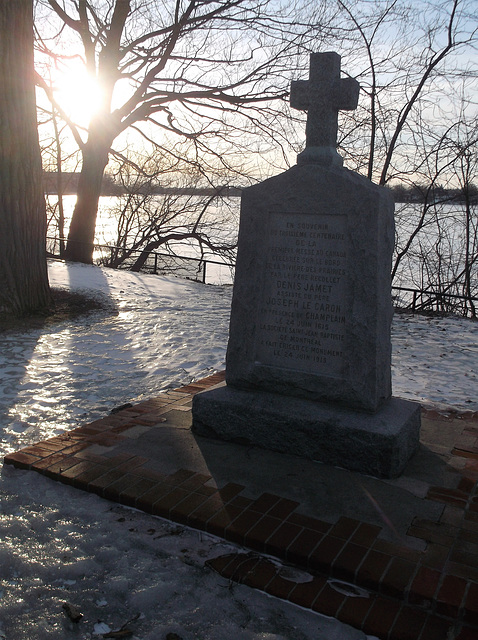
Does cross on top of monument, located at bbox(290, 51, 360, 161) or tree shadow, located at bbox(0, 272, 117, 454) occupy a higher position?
cross on top of monument, located at bbox(290, 51, 360, 161)

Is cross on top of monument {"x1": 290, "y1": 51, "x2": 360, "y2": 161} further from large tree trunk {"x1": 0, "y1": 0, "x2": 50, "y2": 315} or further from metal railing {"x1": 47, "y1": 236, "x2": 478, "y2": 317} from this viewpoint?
large tree trunk {"x1": 0, "y1": 0, "x2": 50, "y2": 315}

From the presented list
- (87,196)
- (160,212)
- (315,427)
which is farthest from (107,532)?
(160,212)

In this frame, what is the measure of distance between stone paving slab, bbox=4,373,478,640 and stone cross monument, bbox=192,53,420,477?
185 millimetres

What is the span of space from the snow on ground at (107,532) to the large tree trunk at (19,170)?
1213mm

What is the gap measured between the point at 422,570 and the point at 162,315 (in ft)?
21.0

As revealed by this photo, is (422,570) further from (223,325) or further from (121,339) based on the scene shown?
(223,325)

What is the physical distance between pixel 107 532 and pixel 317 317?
6.05ft

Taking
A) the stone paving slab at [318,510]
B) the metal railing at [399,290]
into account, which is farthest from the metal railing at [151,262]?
the stone paving slab at [318,510]

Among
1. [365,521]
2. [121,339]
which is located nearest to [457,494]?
[365,521]

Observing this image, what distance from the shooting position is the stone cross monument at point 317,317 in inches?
139

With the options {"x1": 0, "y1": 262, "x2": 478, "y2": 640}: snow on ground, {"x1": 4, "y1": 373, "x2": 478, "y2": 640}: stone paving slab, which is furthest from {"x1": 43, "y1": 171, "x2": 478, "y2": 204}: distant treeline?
{"x1": 4, "y1": 373, "x2": 478, "y2": 640}: stone paving slab

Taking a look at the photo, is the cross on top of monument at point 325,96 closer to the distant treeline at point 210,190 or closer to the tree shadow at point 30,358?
the tree shadow at point 30,358

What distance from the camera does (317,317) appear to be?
378 cm

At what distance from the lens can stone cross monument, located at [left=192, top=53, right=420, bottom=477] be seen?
3541 mm
